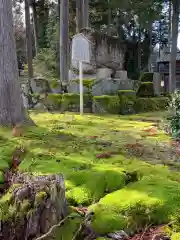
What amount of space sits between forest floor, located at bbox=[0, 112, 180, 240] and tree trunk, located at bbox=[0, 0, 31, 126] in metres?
0.38

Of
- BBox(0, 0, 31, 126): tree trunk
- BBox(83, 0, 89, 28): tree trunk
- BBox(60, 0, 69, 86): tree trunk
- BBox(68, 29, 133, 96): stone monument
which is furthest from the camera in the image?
BBox(83, 0, 89, 28): tree trunk

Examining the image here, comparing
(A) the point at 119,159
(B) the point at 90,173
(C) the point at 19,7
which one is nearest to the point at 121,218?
(B) the point at 90,173

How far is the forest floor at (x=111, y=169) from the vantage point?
2430 millimetres

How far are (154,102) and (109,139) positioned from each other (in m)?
6.68

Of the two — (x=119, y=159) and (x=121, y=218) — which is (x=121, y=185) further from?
(x=119, y=159)

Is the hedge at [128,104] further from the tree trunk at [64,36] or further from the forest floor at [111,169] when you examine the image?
the tree trunk at [64,36]

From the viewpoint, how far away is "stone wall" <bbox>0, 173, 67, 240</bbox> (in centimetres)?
218

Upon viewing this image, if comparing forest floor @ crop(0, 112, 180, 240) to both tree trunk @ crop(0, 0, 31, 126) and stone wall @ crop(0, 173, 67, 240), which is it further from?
tree trunk @ crop(0, 0, 31, 126)

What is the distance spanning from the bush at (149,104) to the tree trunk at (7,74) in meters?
5.91

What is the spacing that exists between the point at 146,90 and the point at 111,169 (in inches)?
387

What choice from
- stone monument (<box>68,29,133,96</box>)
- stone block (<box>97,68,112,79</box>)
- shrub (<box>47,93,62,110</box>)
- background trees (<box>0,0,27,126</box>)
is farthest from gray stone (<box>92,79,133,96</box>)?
background trees (<box>0,0,27,126</box>)

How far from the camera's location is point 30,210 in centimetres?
218

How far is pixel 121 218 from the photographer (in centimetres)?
238

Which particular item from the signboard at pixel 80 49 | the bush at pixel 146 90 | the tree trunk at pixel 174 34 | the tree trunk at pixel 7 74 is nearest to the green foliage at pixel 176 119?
the tree trunk at pixel 7 74
